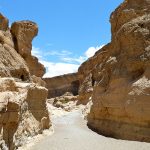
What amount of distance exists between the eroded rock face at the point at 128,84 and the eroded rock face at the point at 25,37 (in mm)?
9309

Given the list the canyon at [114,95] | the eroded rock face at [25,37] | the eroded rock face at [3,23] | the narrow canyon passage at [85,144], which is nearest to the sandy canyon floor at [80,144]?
the narrow canyon passage at [85,144]

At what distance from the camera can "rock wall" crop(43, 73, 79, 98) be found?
56.9 metres

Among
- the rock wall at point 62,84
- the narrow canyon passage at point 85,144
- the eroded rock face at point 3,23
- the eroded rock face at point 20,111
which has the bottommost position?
the narrow canyon passage at point 85,144

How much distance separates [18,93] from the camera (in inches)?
469

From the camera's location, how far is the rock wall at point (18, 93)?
980cm

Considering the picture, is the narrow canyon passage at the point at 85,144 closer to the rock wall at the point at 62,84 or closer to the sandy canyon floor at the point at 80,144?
the sandy canyon floor at the point at 80,144

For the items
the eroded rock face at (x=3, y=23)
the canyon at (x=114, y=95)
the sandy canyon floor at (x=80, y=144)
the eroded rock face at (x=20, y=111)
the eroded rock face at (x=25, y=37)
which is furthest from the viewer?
the eroded rock face at (x=25, y=37)

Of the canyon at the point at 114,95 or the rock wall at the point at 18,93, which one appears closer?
the rock wall at the point at 18,93

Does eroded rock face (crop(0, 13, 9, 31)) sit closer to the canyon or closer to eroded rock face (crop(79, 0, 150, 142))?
the canyon

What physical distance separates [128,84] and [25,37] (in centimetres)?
1366

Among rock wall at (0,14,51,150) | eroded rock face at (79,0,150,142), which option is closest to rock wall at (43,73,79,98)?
rock wall at (0,14,51,150)

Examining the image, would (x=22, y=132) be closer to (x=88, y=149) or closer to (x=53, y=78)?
(x=88, y=149)

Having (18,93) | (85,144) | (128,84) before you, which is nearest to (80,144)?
(85,144)

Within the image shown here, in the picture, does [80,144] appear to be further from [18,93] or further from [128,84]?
[128,84]
